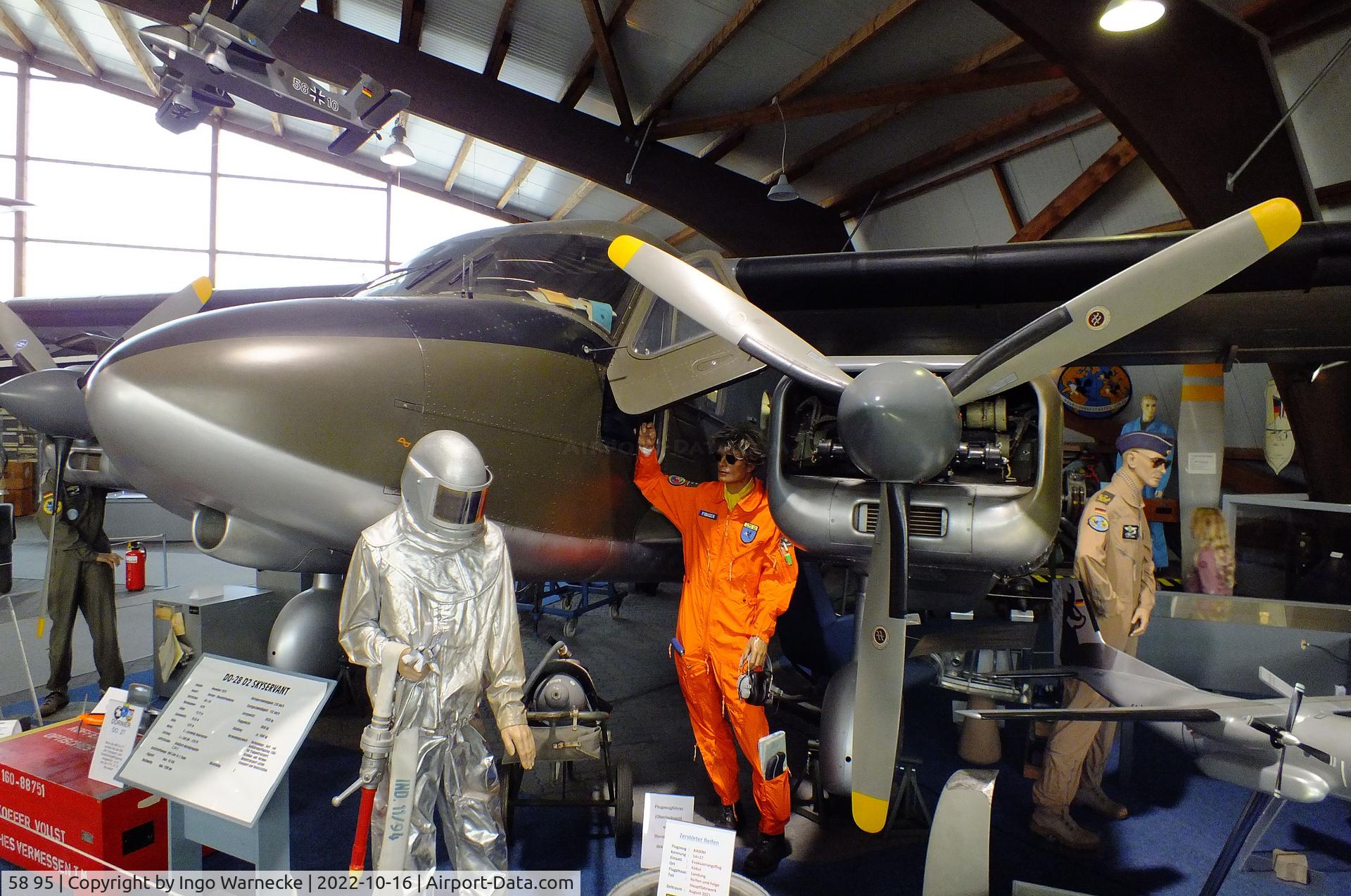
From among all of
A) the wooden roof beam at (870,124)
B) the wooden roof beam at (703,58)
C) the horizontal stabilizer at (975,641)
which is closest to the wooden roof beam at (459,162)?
the wooden roof beam at (703,58)

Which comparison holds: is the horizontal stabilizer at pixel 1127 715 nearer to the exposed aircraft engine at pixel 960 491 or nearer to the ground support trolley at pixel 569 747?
the exposed aircraft engine at pixel 960 491

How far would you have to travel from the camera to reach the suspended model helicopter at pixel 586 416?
2359 mm

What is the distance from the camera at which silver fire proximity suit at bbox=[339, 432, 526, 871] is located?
7.63 ft

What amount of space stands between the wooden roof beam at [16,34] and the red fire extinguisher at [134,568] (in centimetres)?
1460

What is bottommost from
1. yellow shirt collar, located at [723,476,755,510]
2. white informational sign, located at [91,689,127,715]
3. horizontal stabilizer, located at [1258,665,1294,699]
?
white informational sign, located at [91,689,127,715]

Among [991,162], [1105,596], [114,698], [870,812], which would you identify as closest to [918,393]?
[870,812]

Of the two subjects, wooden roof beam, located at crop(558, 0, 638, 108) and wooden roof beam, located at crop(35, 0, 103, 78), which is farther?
wooden roof beam, located at crop(35, 0, 103, 78)

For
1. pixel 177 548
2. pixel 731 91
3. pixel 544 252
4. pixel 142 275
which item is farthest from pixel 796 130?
pixel 142 275

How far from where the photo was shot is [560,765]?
3453 millimetres

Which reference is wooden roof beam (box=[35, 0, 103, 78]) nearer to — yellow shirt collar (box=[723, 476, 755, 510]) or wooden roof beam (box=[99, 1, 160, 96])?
wooden roof beam (box=[99, 1, 160, 96])

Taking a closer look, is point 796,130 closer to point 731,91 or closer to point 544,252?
point 731,91

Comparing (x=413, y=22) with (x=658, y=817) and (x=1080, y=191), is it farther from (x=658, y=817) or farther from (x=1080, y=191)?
(x=658, y=817)

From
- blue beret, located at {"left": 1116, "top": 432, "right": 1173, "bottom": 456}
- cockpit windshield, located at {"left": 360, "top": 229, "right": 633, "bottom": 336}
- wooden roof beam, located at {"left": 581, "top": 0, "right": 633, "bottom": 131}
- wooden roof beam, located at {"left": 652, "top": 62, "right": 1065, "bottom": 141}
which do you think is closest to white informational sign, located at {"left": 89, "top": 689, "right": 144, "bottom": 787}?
cockpit windshield, located at {"left": 360, "top": 229, "right": 633, "bottom": 336}

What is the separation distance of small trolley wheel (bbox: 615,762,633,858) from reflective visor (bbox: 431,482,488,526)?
5.18 feet
